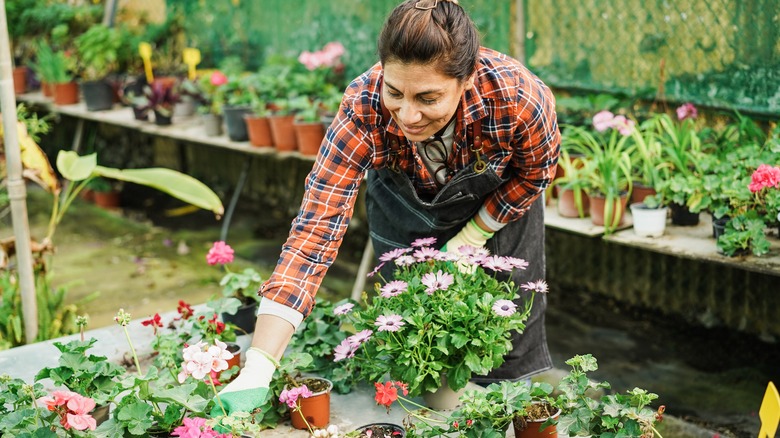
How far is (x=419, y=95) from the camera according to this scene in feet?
6.19

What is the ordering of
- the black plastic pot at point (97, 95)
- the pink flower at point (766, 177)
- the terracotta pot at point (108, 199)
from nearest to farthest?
1. the pink flower at point (766, 177)
2. the black plastic pot at point (97, 95)
3. the terracotta pot at point (108, 199)

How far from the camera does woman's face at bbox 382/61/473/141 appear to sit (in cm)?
186

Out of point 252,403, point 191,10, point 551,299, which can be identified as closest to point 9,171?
point 252,403

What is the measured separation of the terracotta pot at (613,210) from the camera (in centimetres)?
342

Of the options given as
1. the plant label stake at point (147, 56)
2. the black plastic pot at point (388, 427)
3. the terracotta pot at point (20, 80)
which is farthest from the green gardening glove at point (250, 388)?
the terracotta pot at point (20, 80)

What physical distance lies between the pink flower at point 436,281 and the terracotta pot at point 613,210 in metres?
1.62

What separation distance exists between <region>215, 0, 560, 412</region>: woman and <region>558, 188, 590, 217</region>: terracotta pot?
3.38ft

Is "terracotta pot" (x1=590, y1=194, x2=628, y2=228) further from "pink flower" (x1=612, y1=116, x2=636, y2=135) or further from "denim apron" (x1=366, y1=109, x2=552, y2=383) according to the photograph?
"denim apron" (x1=366, y1=109, x2=552, y2=383)

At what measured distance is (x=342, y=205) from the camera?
2.09 metres

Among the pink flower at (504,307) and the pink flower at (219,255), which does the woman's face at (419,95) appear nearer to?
the pink flower at (504,307)

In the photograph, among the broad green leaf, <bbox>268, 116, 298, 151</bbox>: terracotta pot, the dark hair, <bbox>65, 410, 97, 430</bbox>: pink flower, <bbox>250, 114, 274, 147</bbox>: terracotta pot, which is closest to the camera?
<bbox>65, 410, 97, 430</bbox>: pink flower

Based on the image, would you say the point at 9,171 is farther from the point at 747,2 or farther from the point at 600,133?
the point at 747,2

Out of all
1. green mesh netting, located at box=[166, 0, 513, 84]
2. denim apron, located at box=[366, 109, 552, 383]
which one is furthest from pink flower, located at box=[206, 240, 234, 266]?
green mesh netting, located at box=[166, 0, 513, 84]

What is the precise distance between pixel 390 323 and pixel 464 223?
2.33 ft
